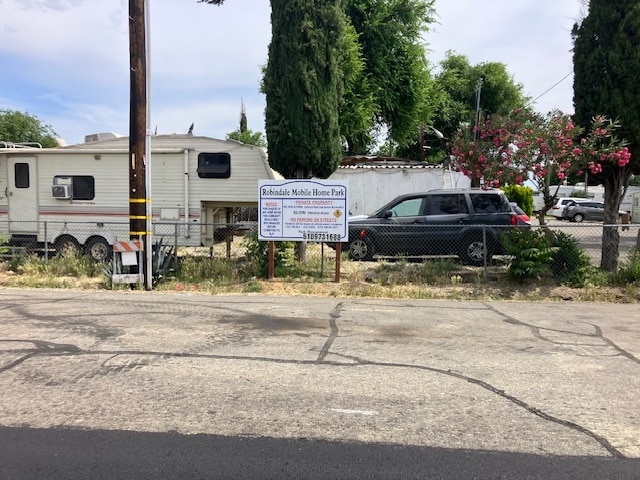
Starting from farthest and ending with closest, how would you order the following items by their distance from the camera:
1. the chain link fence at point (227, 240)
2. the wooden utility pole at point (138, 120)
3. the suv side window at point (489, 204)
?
the suv side window at point (489, 204)
the chain link fence at point (227, 240)
the wooden utility pole at point (138, 120)

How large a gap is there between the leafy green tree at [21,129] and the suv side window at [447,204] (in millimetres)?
28713

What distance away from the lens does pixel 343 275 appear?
35.3 feet

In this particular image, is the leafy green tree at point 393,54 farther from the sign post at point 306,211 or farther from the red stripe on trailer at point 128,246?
the red stripe on trailer at point 128,246

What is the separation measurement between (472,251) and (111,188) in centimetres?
881

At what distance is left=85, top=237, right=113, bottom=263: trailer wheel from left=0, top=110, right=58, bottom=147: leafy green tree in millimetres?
23817

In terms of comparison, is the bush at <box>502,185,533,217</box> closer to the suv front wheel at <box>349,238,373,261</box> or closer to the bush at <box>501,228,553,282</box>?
the suv front wheel at <box>349,238,373,261</box>

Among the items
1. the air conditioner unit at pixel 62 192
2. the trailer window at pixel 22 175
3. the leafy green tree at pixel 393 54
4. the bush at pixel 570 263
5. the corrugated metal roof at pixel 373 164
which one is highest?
the leafy green tree at pixel 393 54

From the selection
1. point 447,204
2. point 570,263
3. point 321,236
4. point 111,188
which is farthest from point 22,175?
point 570,263

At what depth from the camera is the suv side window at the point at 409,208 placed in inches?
497

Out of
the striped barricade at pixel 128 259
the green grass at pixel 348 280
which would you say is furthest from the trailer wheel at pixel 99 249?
the striped barricade at pixel 128 259

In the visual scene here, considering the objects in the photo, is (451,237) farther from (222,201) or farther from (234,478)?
(234,478)

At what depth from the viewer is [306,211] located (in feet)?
34.1

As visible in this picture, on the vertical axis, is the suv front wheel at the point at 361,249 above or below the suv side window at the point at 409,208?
below

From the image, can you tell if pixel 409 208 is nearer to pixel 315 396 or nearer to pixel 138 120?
pixel 138 120
